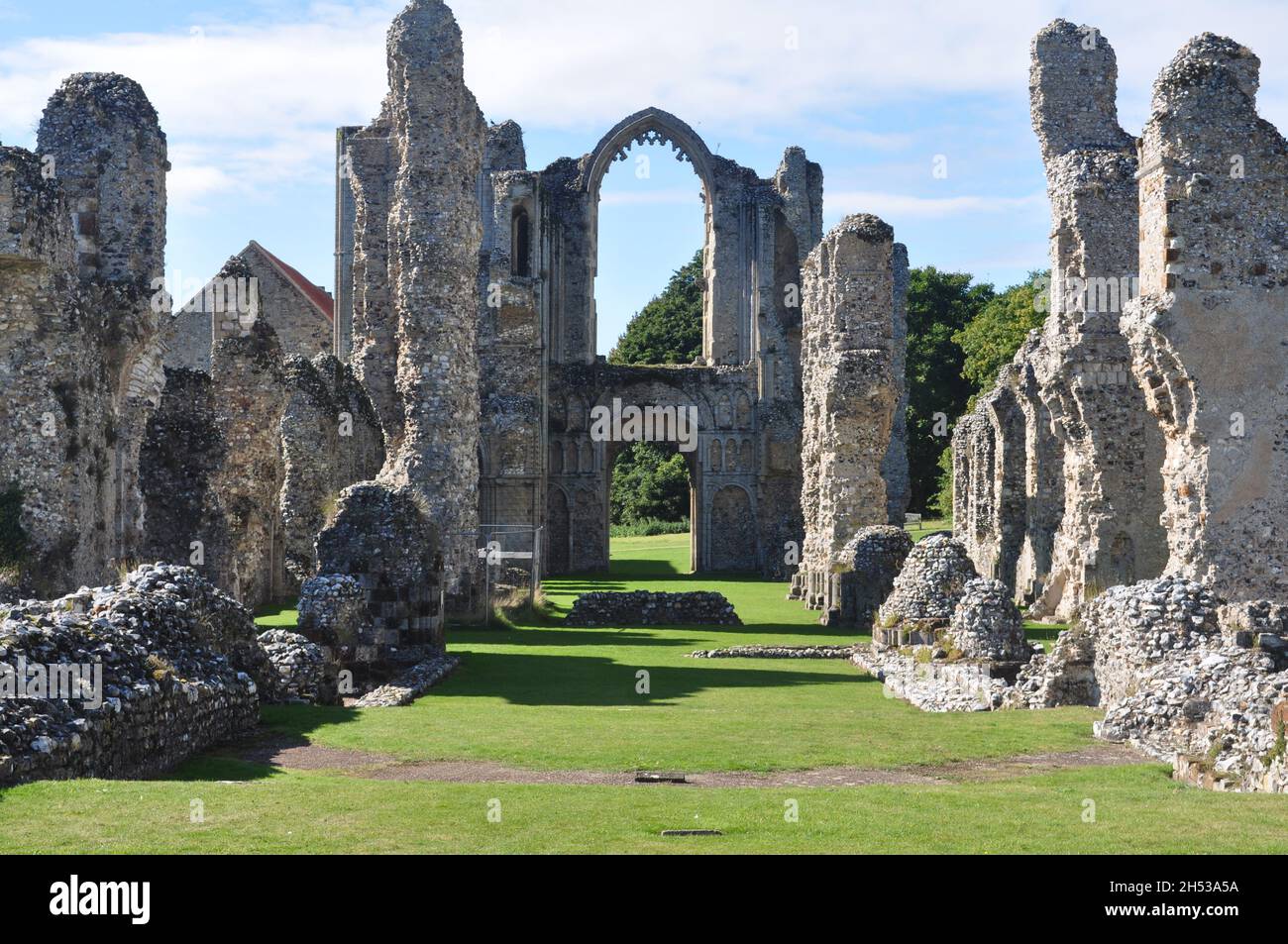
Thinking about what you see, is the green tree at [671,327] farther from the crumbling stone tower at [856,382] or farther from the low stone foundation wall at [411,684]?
the low stone foundation wall at [411,684]

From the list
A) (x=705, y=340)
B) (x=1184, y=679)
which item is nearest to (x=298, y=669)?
(x=1184, y=679)

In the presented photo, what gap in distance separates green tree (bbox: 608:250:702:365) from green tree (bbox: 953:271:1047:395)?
13123 millimetres

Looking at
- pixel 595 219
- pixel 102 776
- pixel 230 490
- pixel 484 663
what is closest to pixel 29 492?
pixel 484 663

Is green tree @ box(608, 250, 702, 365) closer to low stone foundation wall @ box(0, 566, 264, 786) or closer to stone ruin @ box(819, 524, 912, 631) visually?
stone ruin @ box(819, 524, 912, 631)

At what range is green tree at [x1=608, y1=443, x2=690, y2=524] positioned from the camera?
63781mm

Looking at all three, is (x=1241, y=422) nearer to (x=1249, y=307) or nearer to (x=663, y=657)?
(x=1249, y=307)

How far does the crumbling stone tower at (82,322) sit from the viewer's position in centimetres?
1641

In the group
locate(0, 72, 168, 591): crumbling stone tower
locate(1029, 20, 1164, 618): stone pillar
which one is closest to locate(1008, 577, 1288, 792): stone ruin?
locate(1029, 20, 1164, 618): stone pillar

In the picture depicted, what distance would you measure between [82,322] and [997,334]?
38.0 meters

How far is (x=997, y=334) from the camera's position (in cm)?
5078

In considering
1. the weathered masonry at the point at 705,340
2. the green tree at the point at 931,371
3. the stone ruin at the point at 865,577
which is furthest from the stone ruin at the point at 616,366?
the stone ruin at the point at 865,577

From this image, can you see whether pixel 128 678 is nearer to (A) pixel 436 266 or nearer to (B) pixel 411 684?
(B) pixel 411 684

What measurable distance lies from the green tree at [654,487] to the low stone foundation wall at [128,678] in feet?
163
